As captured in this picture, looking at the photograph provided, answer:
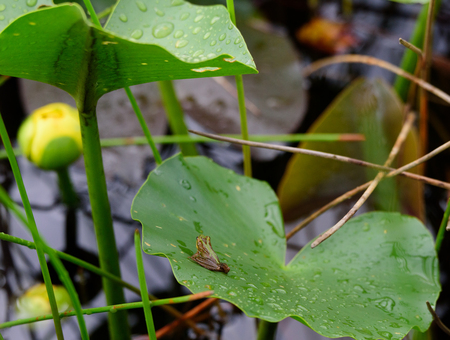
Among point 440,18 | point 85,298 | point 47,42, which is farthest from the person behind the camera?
point 440,18

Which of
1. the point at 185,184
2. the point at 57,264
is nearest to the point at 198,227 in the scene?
the point at 185,184

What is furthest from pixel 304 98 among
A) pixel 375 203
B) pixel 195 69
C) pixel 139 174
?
pixel 195 69

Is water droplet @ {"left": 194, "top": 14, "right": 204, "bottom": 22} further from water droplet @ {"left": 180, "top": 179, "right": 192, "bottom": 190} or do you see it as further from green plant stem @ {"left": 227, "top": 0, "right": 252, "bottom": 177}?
water droplet @ {"left": 180, "top": 179, "right": 192, "bottom": 190}

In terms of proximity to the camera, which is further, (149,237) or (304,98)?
(304,98)

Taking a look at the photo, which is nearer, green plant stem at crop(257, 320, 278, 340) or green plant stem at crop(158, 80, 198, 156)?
green plant stem at crop(257, 320, 278, 340)

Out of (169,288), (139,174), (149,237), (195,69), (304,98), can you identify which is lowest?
(169,288)

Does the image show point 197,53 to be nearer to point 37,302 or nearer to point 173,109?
point 173,109

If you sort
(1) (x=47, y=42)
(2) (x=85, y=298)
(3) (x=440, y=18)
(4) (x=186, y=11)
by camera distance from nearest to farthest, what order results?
1. (1) (x=47, y=42)
2. (4) (x=186, y=11)
3. (2) (x=85, y=298)
4. (3) (x=440, y=18)

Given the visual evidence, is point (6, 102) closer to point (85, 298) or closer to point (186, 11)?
point (85, 298)

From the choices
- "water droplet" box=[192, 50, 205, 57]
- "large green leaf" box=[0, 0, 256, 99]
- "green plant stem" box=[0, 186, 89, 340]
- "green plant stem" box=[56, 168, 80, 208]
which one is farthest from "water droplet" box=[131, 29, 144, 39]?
"green plant stem" box=[56, 168, 80, 208]
